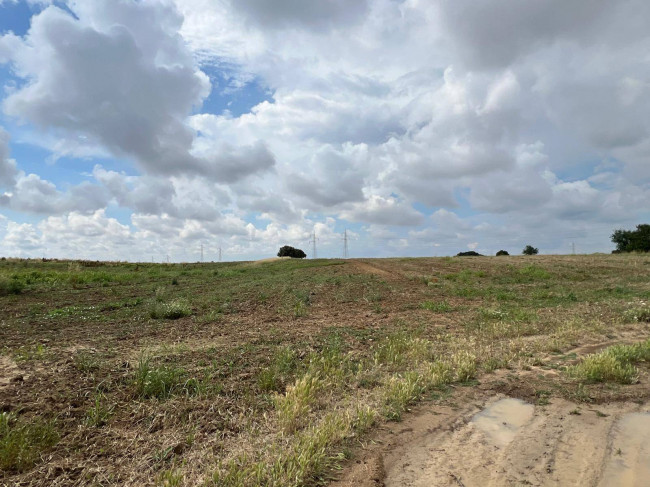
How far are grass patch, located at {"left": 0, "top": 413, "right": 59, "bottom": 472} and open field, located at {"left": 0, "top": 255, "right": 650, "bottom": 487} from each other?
16 millimetres

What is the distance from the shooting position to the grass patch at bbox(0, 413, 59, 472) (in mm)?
4090

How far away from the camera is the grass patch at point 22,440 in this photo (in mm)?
4090

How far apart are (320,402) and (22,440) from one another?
11.9 feet

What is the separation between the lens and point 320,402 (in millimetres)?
5816

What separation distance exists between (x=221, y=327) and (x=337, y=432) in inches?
288

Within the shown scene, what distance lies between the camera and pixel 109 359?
737cm

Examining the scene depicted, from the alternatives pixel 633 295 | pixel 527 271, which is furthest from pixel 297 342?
pixel 527 271

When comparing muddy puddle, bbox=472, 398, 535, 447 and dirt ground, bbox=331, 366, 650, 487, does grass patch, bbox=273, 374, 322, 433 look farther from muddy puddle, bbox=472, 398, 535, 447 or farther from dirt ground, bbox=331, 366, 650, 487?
muddy puddle, bbox=472, 398, 535, 447

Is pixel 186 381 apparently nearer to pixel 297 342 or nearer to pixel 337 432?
pixel 337 432

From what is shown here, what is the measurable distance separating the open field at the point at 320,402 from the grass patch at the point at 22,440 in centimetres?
2

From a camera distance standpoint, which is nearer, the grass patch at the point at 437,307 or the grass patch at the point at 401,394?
the grass patch at the point at 401,394

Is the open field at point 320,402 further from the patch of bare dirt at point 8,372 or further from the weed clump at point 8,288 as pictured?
the weed clump at point 8,288

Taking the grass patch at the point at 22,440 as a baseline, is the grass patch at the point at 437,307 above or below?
above

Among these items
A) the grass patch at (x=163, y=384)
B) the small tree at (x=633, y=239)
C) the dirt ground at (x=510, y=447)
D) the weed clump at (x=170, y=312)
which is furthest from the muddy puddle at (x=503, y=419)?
the small tree at (x=633, y=239)
